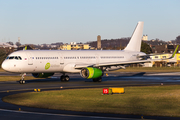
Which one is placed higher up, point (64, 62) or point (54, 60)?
point (54, 60)

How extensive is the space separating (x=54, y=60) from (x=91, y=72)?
6133mm

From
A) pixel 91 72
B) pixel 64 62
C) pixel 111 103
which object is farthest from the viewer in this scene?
pixel 64 62

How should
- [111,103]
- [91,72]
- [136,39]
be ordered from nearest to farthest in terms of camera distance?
[111,103]
[91,72]
[136,39]

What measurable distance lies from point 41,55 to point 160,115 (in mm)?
28696

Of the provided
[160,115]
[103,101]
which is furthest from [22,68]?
[160,115]

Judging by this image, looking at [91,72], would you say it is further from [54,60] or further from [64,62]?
[54,60]

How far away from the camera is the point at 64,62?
156ft

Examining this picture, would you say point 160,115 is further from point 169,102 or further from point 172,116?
point 169,102

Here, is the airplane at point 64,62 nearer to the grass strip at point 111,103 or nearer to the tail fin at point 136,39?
the tail fin at point 136,39

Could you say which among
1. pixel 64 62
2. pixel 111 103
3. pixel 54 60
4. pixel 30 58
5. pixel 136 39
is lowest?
pixel 111 103

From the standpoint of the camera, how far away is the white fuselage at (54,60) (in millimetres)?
43156

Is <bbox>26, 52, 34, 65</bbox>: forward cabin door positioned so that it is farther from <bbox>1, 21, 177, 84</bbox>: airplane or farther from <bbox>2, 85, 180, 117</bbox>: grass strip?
<bbox>2, 85, 180, 117</bbox>: grass strip

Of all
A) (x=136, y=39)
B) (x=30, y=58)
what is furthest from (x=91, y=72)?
(x=136, y=39)

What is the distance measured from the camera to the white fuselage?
43.2 metres
